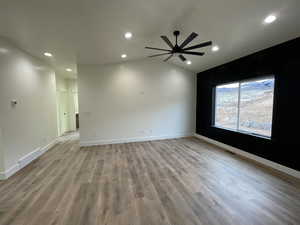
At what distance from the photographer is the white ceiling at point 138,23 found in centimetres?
223

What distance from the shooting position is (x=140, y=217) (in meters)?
1.87

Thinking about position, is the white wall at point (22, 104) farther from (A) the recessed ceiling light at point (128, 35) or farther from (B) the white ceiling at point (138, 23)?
(A) the recessed ceiling light at point (128, 35)

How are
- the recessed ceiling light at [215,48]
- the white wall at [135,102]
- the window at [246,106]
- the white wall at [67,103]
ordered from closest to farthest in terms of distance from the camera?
the window at [246,106] < the recessed ceiling light at [215,48] < the white wall at [135,102] < the white wall at [67,103]

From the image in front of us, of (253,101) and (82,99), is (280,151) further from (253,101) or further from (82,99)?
(82,99)

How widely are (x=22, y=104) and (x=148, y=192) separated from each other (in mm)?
3489

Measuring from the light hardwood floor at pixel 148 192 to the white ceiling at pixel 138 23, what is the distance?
282 centimetres

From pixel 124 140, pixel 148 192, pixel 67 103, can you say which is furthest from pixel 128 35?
pixel 67 103

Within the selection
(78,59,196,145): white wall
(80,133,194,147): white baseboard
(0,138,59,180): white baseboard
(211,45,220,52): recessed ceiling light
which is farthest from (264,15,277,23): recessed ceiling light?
(0,138,59,180): white baseboard

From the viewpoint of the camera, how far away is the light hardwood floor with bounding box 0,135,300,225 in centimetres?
186

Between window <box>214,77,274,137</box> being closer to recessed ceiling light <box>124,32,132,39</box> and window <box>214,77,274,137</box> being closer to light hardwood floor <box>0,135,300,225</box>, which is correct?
light hardwood floor <box>0,135,300,225</box>

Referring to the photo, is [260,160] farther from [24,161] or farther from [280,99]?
[24,161]

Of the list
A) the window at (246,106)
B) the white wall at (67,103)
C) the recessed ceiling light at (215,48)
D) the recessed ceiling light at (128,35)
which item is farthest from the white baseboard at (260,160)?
the white wall at (67,103)

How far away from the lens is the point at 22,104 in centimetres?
342

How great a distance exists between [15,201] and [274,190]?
4.11 m
